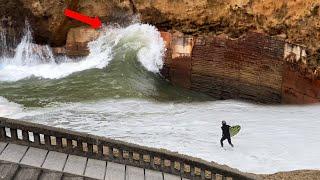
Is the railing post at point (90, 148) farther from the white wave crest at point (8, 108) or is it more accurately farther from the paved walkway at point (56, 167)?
the white wave crest at point (8, 108)

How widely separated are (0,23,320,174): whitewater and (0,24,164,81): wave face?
35 mm

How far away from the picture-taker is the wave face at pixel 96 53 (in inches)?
634

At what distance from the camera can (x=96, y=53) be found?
16516 mm

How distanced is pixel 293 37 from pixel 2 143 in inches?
390

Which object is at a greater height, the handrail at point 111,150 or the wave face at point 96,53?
the wave face at point 96,53

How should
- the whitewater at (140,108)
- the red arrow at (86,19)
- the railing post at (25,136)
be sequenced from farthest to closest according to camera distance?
the red arrow at (86,19) → the whitewater at (140,108) → the railing post at (25,136)

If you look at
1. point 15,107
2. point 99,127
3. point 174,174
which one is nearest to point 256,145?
point 99,127

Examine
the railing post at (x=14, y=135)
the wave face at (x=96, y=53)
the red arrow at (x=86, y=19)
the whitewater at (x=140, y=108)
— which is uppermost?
the red arrow at (x=86, y=19)

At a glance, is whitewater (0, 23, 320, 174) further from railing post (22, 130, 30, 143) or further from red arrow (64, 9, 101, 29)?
railing post (22, 130, 30, 143)

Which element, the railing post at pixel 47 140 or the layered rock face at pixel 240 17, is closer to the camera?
the railing post at pixel 47 140

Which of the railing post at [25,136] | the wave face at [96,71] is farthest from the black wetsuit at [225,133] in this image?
Answer: the railing post at [25,136]

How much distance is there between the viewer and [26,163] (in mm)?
6074

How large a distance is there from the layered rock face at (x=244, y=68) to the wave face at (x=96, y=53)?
2.47 ft

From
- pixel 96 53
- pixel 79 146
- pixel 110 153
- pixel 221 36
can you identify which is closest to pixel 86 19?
pixel 96 53
